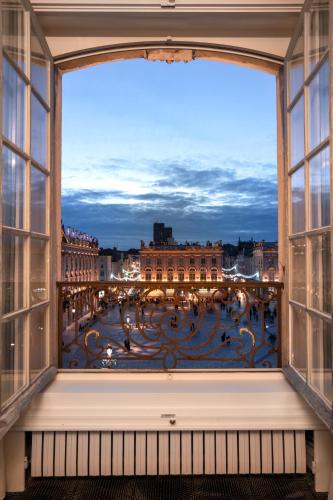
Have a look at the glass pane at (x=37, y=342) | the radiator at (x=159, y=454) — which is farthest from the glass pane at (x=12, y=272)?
the radiator at (x=159, y=454)

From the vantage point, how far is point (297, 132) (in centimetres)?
184

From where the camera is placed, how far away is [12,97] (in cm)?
148

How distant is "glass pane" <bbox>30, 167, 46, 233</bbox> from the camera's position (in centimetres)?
174

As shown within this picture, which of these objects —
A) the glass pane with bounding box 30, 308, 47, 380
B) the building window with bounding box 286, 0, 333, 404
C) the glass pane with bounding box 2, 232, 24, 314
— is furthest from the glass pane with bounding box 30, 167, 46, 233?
the building window with bounding box 286, 0, 333, 404

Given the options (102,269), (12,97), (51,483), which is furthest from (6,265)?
(102,269)

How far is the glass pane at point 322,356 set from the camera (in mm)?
1411

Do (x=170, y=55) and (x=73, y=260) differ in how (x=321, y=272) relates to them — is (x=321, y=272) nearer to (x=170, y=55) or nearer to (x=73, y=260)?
(x=170, y=55)

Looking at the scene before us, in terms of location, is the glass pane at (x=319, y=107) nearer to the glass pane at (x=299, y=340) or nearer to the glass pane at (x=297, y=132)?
the glass pane at (x=297, y=132)

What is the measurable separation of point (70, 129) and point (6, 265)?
5203cm

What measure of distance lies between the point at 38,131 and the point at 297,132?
1391mm

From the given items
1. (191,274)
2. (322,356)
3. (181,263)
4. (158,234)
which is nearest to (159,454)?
(322,356)

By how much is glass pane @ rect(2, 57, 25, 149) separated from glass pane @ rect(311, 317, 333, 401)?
1.58 meters

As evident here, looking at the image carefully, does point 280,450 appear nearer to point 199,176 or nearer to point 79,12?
point 79,12

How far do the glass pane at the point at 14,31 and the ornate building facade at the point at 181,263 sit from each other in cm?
2519
